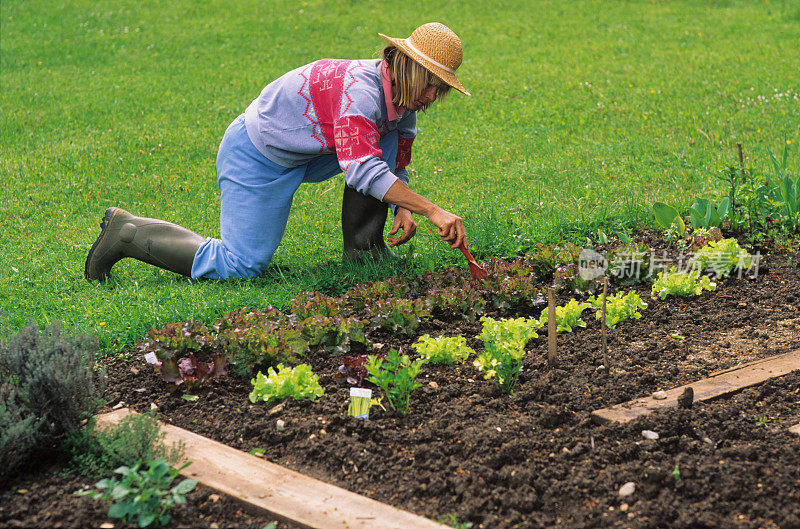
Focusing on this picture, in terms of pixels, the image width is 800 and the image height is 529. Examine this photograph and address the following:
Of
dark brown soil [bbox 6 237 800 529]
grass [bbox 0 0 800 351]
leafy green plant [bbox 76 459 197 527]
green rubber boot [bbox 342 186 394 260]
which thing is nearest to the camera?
leafy green plant [bbox 76 459 197 527]

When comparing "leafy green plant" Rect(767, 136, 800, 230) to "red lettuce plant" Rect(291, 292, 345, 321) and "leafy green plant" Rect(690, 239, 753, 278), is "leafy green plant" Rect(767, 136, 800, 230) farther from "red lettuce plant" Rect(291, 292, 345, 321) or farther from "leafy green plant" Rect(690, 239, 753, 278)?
"red lettuce plant" Rect(291, 292, 345, 321)

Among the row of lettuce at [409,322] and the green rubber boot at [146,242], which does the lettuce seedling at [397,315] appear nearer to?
the row of lettuce at [409,322]

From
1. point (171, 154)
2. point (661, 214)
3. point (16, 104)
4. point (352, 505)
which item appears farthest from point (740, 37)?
point (352, 505)

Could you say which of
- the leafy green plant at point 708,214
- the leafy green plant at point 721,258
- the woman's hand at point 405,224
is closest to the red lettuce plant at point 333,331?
the woman's hand at point 405,224

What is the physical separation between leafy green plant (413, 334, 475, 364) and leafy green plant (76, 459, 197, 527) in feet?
4.09

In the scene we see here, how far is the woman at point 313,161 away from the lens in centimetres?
370

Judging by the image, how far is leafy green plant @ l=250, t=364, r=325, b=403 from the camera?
2.89m

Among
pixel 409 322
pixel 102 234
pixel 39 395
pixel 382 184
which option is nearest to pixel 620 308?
pixel 409 322

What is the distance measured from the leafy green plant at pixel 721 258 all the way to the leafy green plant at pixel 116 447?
2.91 meters

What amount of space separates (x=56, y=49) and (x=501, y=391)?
32.8 feet

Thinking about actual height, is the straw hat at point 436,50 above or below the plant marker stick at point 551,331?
above

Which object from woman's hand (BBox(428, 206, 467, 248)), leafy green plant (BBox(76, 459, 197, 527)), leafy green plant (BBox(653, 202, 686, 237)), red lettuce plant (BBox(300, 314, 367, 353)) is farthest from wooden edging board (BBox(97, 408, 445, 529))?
leafy green plant (BBox(653, 202, 686, 237))

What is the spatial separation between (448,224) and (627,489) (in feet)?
5.37

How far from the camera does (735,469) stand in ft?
7.68
